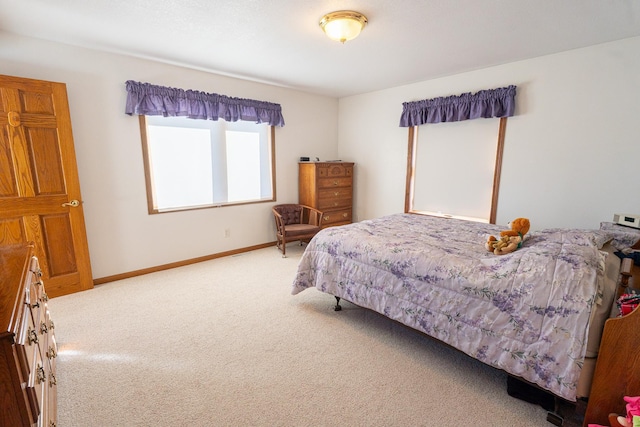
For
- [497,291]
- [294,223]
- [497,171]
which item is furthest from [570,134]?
[294,223]

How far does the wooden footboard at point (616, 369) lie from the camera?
45.4 inches

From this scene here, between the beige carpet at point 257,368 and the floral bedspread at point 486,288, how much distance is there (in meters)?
0.27

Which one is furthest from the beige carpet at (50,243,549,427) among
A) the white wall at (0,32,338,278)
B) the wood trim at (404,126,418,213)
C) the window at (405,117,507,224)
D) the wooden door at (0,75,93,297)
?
the wood trim at (404,126,418,213)

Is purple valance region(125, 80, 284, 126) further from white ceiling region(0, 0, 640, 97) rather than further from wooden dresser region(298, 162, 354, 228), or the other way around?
wooden dresser region(298, 162, 354, 228)

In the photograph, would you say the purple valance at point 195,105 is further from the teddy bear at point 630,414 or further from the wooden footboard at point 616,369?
the teddy bear at point 630,414

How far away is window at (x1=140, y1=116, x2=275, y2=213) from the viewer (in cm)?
361

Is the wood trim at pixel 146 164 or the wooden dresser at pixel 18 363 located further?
the wood trim at pixel 146 164

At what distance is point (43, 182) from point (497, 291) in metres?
3.88

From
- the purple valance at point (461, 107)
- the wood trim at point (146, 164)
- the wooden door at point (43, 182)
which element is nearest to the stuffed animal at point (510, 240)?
the purple valance at point (461, 107)

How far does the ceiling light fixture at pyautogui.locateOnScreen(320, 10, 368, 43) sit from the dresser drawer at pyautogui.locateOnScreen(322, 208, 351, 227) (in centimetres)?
273

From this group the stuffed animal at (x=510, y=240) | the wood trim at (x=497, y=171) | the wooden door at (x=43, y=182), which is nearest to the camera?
the stuffed animal at (x=510, y=240)

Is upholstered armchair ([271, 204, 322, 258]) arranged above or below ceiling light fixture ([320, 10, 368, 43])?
below

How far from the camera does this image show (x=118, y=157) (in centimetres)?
330

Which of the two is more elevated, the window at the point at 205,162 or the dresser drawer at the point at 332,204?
the window at the point at 205,162
